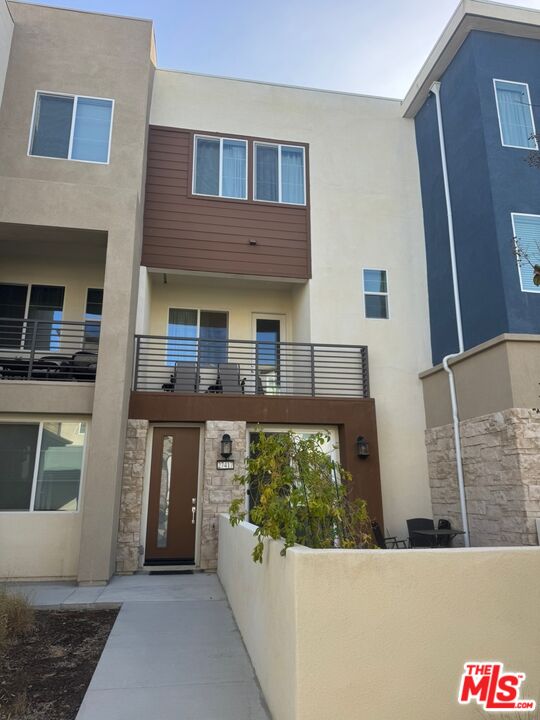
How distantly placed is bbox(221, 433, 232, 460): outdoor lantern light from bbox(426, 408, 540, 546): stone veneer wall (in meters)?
3.68

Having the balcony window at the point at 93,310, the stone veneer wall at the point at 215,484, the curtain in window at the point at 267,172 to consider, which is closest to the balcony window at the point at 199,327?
the balcony window at the point at 93,310

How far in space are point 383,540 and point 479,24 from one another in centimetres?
915

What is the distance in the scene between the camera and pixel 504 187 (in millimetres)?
8227

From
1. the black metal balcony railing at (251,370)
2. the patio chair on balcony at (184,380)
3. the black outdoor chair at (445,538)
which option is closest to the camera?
the black outdoor chair at (445,538)

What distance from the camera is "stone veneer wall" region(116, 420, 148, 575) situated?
7.55 m

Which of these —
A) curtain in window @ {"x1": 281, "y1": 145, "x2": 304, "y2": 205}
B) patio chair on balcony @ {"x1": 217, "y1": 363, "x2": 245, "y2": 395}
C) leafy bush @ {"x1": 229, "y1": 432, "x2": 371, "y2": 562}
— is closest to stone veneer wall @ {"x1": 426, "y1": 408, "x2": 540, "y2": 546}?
leafy bush @ {"x1": 229, "y1": 432, "x2": 371, "y2": 562}

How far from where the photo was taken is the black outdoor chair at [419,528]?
7.69 m

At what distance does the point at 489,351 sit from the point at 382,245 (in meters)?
3.71

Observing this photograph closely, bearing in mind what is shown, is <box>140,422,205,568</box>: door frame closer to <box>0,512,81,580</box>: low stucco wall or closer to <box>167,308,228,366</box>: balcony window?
<box>0,512,81,580</box>: low stucco wall

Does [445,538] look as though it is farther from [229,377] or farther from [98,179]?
[98,179]

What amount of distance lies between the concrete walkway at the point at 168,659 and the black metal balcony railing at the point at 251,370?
342cm

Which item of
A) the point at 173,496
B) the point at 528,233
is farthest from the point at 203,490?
the point at 528,233

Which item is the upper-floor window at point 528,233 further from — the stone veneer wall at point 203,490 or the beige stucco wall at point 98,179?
the beige stucco wall at point 98,179

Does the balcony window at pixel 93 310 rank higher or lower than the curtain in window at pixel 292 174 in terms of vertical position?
lower
